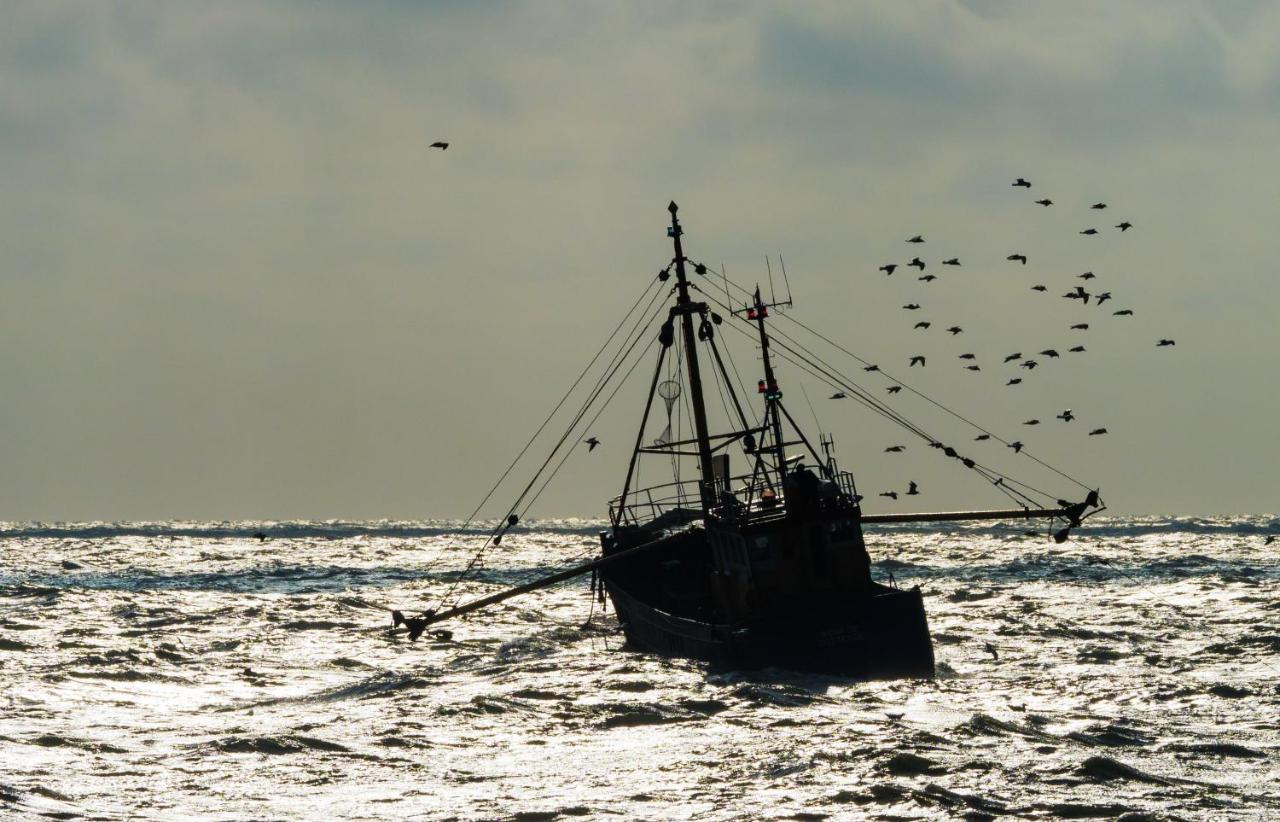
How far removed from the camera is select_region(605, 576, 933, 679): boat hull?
113ft

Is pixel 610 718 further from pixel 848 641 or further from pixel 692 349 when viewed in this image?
pixel 692 349

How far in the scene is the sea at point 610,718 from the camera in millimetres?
22234

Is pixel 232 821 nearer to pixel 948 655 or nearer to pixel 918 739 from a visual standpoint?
pixel 918 739

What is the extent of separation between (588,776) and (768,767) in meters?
2.95

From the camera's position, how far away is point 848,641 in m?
34.4

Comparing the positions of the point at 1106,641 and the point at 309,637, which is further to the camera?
the point at 309,637

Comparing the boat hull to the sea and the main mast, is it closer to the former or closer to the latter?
the sea

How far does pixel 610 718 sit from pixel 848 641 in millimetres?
7148

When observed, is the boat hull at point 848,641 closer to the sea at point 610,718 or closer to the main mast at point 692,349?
the sea at point 610,718

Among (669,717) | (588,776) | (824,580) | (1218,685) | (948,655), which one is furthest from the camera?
(948,655)

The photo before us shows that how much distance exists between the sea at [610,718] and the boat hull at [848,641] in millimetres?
552

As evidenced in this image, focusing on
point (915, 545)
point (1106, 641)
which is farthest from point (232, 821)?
point (915, 545)

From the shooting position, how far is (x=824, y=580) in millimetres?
36812

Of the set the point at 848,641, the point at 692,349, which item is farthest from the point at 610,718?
the point at 692,349
